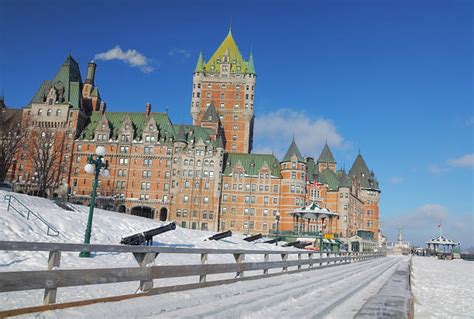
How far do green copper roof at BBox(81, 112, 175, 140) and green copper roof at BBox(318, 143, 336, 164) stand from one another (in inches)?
1602

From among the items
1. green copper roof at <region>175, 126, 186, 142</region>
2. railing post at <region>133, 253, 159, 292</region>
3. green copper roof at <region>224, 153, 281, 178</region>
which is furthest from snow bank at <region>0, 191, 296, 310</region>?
green copper roof at <region>224, 153, 281, 178</region>

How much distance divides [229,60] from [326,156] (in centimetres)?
3443

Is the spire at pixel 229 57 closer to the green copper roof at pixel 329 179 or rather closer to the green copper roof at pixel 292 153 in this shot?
the green copper roof at pixel 292 153

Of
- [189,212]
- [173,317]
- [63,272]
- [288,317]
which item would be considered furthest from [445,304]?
[189,212]

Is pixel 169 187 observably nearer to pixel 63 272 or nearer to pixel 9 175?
pixel 9 175

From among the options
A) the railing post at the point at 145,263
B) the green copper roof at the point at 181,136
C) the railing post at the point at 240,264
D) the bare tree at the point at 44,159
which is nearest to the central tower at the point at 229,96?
the green copper roof at the point at 181,136

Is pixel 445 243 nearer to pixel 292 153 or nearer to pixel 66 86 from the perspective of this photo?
pixel 292 153

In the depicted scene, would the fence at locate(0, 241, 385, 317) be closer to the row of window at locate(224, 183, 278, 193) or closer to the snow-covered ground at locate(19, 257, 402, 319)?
→ the snow-covered ground at locate(19, 257, 402, 319)

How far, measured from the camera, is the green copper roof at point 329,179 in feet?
306

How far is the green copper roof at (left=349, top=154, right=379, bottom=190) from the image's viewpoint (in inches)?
4520

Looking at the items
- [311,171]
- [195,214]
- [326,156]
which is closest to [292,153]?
[311,171]

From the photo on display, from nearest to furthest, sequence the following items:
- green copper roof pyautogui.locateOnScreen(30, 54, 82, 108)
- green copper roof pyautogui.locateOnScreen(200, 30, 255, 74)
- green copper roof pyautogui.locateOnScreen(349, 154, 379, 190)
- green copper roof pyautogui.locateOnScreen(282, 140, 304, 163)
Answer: green copper roof pyautogui.locateOnScreen(30, 54, 82, 108), green copper roof pyautogui.locateOnScreen(282, 140, 304, 163), green copper roof pyautogui.locateOnScreen(200, 30, 255, 74), green copper roof pyautogui.locateOnScreen(349, 154, 379, 190)

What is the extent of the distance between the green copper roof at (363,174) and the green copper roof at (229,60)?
3951 centimetres

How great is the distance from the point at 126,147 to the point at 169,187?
1179 cm
